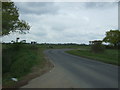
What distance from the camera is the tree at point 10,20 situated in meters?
28.7

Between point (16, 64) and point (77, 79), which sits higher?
point (16, 64)

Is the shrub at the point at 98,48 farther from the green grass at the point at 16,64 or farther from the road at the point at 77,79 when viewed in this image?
the road at the point at 77,79

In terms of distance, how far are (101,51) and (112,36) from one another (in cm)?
5421

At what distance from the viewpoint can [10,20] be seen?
98.5 ft

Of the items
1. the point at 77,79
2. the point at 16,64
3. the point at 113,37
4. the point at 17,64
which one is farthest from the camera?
the point at 113,37

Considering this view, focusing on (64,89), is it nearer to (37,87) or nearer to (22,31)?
(37,87)

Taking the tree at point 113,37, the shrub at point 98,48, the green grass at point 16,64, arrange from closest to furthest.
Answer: the green grass at point 16,64 < the shrub at point 98,48 < the tree at point 113,37

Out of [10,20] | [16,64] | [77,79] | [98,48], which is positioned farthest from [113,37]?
[77,79]

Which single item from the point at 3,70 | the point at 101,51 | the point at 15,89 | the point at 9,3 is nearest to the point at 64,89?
the point at 15,89

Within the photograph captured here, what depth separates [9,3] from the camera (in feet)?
103

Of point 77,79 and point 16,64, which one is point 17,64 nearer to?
point 16,64

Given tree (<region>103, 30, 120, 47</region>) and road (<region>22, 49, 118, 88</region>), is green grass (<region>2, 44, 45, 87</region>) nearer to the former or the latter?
road (<region>22, 49, 118, 88</region>)

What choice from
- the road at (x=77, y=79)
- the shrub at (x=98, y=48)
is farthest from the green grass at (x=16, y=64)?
the shrub at (x=98, y=48)

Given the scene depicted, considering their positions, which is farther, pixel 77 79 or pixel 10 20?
pixel 10 20
